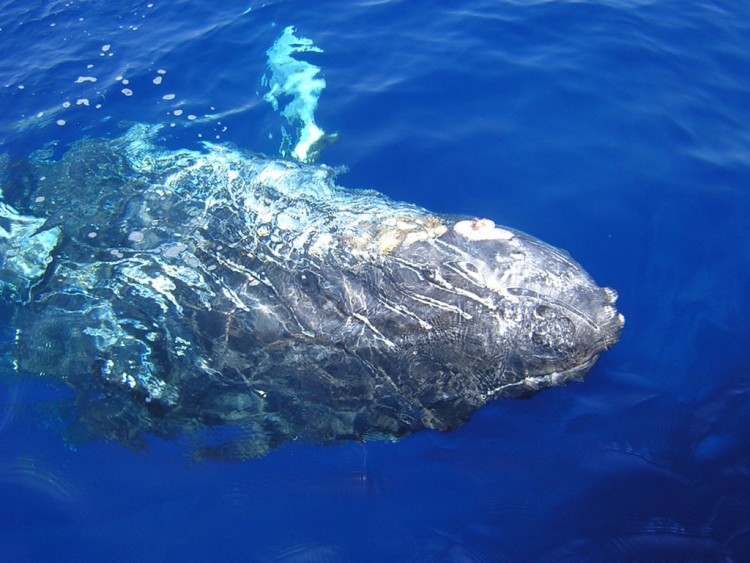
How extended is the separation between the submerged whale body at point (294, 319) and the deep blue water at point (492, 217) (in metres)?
0.50

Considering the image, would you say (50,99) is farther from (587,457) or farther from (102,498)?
(587,457)

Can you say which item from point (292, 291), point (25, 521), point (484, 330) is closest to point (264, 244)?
point (292, 291)

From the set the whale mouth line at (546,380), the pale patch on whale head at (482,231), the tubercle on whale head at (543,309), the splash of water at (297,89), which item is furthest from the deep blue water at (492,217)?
the pale patch on whale head at (482,231)

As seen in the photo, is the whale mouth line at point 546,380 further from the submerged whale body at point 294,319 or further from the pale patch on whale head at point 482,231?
the pale patch on whale head at point 482,231

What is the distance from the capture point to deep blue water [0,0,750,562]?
5625 mm

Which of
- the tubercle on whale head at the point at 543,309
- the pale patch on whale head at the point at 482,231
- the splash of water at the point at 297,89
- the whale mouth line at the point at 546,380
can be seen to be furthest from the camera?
the splash of water at the point at 297,89

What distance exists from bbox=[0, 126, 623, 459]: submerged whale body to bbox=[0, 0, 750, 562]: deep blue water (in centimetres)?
50

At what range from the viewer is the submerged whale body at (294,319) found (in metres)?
5.65

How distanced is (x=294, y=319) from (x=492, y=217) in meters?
4.01

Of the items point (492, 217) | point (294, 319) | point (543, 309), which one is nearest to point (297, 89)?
point (492, 217)

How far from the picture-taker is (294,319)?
6.00m

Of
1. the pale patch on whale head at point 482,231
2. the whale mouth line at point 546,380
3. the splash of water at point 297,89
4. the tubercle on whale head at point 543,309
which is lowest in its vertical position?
the whale mouth line at point 546,380

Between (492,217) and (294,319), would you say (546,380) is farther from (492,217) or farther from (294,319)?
(492,217)

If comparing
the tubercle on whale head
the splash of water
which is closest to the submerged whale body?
the tubercle on whale head
